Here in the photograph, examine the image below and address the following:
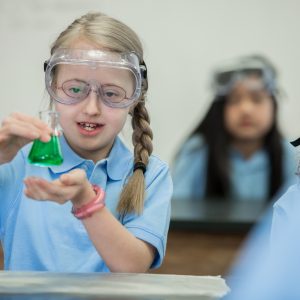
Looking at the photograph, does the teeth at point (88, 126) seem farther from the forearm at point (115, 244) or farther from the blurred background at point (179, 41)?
the blurred background at point (179, 41)

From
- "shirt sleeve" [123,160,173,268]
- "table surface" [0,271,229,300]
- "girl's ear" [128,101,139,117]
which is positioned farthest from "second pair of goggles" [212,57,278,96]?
"table surface" [0,271,229,300]

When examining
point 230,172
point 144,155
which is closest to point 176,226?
point 230,172

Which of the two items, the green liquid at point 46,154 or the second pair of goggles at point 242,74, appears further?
the second pair of goggles at point 242,74

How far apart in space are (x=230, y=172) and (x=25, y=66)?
1.49 m

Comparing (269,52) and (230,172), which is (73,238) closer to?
(230,172)

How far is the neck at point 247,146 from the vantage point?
3.71 meters

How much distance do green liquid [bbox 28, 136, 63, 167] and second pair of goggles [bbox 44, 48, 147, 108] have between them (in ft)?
0.91

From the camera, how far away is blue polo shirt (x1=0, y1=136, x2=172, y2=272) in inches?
54.2

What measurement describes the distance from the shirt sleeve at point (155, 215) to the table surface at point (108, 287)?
12.9 inches

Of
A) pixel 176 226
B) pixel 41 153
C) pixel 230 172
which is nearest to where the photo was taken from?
pixel 41 153

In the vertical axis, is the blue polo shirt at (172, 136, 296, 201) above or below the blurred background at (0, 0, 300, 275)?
below

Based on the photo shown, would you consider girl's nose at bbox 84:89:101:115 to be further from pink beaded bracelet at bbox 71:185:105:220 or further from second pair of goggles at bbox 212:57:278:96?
second pair of goggles at bbox 212:57:278:96

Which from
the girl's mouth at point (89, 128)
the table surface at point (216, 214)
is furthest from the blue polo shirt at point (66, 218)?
the table surface at point (216, 214)

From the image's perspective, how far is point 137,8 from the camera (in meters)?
3.92
